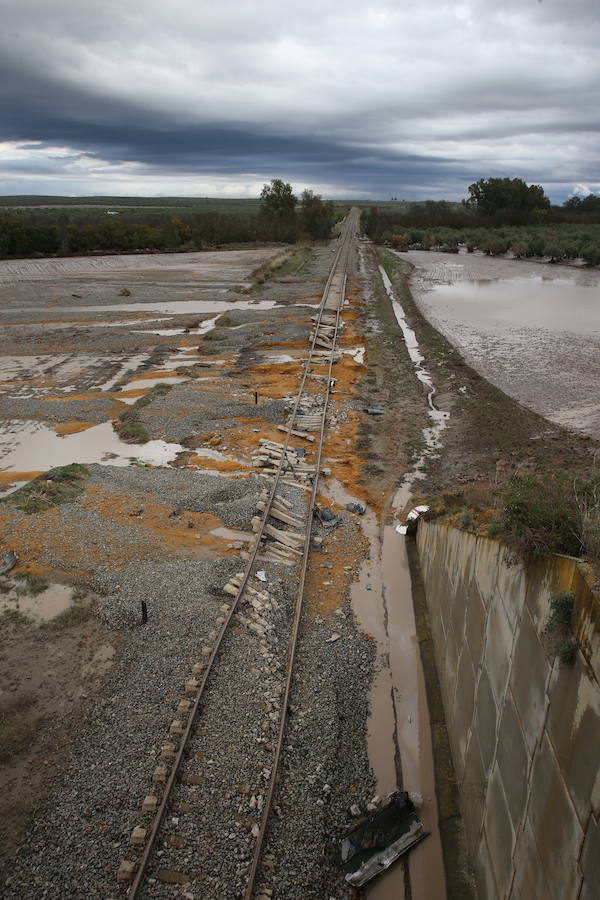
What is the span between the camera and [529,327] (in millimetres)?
34531

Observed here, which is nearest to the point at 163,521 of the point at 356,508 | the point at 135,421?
the point at 356,508

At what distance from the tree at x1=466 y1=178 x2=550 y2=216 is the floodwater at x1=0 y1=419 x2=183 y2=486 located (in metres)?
106

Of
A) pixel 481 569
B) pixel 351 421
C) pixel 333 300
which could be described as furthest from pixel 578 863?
pixel 333 300

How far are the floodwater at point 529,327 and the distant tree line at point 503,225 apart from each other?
35.0 ft

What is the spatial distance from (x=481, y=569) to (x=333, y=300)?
3633 cm

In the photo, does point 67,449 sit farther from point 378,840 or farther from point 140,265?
point 140,265

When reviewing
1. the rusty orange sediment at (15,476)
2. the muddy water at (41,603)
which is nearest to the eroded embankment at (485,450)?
the muddy water at (41,603)

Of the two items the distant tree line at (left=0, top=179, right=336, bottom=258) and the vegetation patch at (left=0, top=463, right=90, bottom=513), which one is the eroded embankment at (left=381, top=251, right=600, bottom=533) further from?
the distant tree line at (left=0, top=179, right=336, bottom=258)

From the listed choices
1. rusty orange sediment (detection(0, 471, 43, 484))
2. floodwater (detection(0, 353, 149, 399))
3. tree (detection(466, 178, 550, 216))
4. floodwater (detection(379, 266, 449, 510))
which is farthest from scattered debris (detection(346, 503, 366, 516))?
tree (detection(466, 178, 550, 216))

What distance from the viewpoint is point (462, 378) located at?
2417 centimetres

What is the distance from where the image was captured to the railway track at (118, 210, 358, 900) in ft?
21.1

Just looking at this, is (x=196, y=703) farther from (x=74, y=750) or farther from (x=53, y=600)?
(x=53, y=600)

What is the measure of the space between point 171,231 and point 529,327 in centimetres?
5997

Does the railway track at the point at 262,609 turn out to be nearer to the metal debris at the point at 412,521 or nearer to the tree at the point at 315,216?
the metal debris at the point at 412,521
